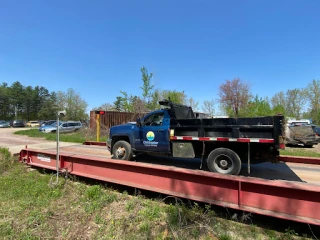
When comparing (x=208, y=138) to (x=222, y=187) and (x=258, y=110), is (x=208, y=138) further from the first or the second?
(x=258, y=110)


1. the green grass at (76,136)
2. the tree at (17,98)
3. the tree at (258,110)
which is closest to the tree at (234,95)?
the tree at (258,110)

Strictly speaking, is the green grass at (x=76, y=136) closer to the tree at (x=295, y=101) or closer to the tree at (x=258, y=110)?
the tree at (x=258, y=110)

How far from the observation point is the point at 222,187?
13.1ft

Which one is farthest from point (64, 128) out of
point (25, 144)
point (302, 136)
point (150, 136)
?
point (302, 136)

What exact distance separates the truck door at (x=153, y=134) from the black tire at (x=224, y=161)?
4.77 feet

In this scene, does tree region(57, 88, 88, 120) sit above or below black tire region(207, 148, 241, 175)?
above

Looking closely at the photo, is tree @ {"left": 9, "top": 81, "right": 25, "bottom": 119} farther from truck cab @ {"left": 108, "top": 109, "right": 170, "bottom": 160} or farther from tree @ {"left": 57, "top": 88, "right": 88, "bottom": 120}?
truck cab @ {"left": 108, "top": 109, "right": 170, "bottom": 160}

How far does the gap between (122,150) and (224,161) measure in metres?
3.45

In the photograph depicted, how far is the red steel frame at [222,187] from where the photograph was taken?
3338mm

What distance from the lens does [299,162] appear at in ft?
23.4

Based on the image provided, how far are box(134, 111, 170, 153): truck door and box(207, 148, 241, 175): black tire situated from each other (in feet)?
4.77

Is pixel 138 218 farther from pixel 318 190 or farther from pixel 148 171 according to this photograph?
pixel 318 190

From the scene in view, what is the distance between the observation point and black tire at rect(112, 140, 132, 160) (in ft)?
23.2

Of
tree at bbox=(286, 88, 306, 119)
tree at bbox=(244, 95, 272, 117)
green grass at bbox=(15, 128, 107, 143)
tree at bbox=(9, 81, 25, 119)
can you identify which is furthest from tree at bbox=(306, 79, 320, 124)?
tree at bbox=(9, 81, 25, 119)
